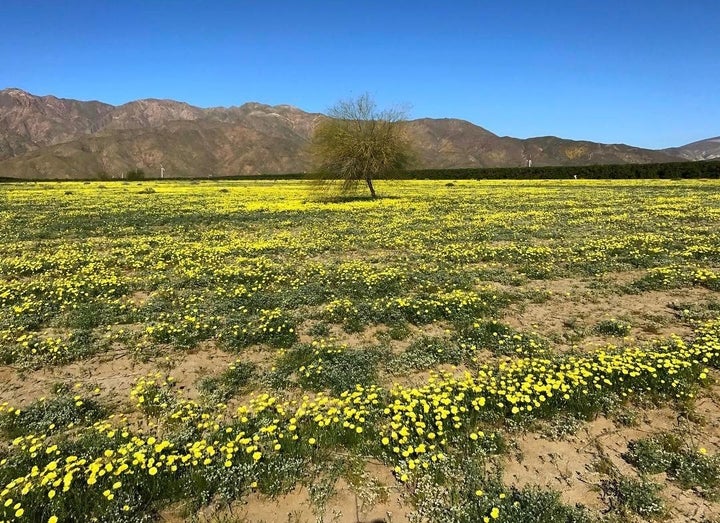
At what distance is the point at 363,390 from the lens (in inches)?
273

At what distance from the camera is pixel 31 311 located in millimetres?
10812

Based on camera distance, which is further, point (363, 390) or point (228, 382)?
point (228, 382)

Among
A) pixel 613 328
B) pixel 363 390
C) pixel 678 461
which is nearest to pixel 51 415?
pixel 363 390

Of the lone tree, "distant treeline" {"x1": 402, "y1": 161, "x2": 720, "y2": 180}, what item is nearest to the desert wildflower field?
the lone tree

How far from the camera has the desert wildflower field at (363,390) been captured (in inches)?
193

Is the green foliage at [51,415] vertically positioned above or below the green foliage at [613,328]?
below

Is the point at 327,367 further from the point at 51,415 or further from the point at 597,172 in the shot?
the point at 597,172

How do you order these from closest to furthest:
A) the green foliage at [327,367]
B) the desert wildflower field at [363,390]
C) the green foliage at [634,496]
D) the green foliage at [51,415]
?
the green foliage at [634,496]
the desert wildflower field at [363,390]
the green foliage at [51,415]
the green foliage at [327,367]

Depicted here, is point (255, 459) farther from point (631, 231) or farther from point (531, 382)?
point (631, 231)

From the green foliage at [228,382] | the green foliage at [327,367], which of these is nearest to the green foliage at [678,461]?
the green foliage at [327,367]

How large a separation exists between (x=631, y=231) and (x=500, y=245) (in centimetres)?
776

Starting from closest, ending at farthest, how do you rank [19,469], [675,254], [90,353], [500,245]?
[19,469] < [90,353] < [675,254] < [500,245]

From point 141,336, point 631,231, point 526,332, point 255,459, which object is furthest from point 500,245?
point 255,459

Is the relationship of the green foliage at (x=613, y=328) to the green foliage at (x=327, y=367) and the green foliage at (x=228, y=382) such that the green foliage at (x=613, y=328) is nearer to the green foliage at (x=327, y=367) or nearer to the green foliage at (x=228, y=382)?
the green foliage at (x=327, y=367)
